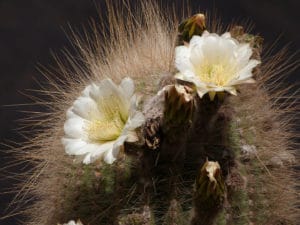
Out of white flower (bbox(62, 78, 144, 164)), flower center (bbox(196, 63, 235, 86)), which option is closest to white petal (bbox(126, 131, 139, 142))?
white flower (bbox(62, 78, 144, 164))

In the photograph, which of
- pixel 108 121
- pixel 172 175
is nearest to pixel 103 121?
pixel 108 121

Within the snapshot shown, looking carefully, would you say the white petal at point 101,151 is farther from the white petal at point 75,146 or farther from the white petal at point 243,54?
the white petal at point 243,54

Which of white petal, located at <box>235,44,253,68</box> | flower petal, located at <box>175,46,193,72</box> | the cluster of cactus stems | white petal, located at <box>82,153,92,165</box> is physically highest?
flower petal, located at <box>175,46,193,72</box>

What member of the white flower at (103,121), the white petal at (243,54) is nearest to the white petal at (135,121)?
the white flower at (103,121)

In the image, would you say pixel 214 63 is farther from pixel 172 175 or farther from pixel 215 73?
pixel 172 175

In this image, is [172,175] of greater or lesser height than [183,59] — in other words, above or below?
below

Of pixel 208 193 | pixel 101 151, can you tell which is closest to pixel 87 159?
pixel 101 151

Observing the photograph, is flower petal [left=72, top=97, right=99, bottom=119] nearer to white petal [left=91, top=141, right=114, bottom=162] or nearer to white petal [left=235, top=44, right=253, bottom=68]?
white petal [left=91, top=141, right=114, bottom=162]
